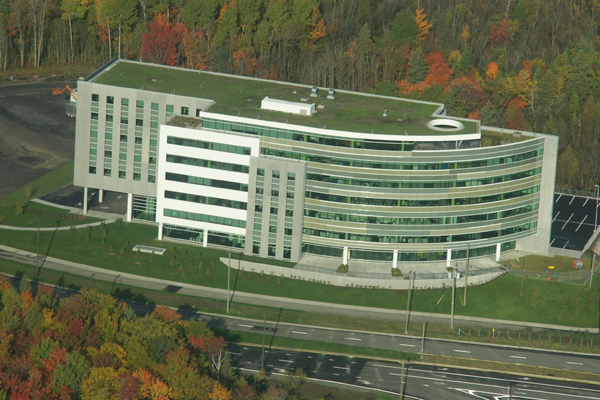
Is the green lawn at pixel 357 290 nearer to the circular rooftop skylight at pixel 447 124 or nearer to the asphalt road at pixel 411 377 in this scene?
the asphalt road at pixel 411 377

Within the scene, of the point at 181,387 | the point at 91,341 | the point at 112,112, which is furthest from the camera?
the point at 112,112

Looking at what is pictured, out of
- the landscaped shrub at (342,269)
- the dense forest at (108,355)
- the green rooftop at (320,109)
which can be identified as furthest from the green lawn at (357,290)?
the green rooftop at (320,109)

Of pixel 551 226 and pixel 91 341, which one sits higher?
pixel 551 226

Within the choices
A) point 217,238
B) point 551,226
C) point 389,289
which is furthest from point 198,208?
point 551,226

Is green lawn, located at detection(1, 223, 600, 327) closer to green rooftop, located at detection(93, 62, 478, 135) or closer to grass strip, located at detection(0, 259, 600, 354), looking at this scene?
grass strip, located at detection(0, 259, 600, 354)

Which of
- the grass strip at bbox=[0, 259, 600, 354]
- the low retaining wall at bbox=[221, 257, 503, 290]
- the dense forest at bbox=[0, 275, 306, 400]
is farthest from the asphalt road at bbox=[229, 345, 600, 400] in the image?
the low retaining wall at bbox=[221, 257, 503, 290]

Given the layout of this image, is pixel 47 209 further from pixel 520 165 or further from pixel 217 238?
pixel 520 165

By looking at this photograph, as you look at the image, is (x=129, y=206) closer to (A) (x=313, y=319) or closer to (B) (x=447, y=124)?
(A) (x=313, y=319)
